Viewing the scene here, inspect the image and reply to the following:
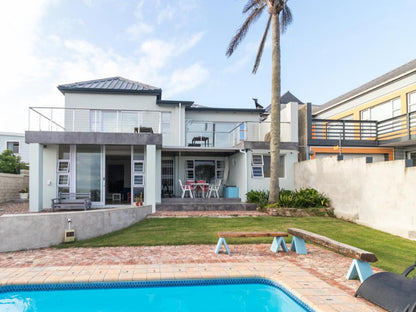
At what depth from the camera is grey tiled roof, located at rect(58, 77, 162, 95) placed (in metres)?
16.6

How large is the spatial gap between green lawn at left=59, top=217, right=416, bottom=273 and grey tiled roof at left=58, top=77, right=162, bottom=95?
9.06 m

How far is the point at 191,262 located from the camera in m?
6.05

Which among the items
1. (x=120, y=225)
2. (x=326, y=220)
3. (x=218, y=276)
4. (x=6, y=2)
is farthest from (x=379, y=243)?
(x=6, y=2)

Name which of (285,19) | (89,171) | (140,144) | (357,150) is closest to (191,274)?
(140,144)

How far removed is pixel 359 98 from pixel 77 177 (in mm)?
17402

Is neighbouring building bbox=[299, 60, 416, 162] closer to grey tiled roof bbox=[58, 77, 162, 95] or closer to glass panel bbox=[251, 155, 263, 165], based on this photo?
glass panel bbox=[251, 155, 263, 165]

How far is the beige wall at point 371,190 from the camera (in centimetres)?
888

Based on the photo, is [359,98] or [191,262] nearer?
[191,262]

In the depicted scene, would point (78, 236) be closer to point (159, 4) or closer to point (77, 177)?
point (77, 177)

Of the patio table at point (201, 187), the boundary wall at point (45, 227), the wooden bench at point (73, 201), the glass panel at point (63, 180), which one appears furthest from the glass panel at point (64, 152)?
the patio table at point (201, 187)

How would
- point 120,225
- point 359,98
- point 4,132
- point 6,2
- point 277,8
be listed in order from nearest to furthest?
1. point 120,225
2. point 6,2
3. point 277,8
4. point 359,98
5. point 4,132

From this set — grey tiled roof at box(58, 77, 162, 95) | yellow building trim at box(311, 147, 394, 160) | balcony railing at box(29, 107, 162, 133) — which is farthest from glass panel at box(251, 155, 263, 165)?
grey tiled roof at box(58, 77, 162, 95)

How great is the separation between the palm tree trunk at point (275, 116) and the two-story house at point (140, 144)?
1766mm

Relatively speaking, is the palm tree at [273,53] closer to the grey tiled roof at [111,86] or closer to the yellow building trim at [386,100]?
the grey tiled roof at [111,86]
